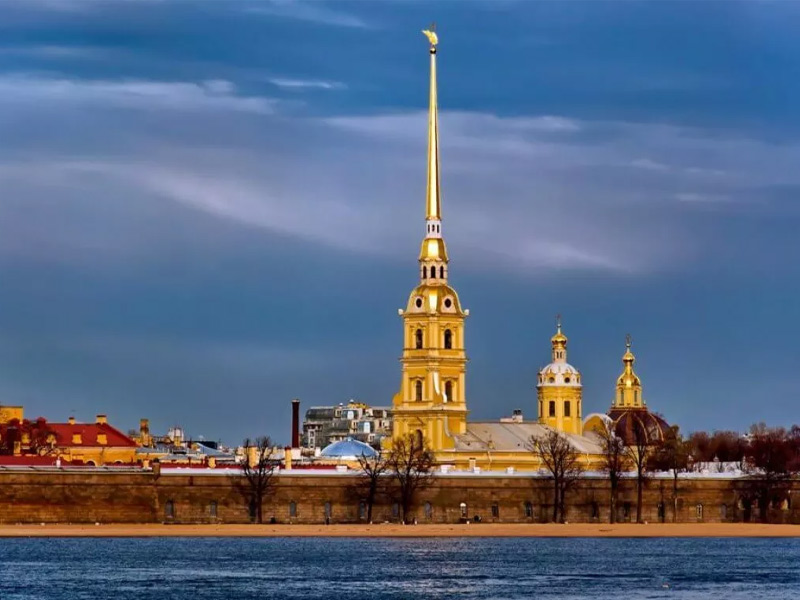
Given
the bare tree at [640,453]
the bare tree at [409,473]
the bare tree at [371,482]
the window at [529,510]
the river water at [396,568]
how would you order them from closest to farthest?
the river water at [396,568], the bare tree at [371,482], the bare tree at [409,473], the window at [529,510], the bare tree at [640,453]

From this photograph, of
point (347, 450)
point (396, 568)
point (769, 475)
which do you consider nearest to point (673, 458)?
point (769, 475)

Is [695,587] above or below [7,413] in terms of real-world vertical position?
below

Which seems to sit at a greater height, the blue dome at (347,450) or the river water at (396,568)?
the blue dome at (347,450)

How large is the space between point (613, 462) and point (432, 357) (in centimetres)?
1704

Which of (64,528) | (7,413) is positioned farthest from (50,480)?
(7,413)

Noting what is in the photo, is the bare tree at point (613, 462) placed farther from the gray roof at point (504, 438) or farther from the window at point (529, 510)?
the window at point (529, 510)

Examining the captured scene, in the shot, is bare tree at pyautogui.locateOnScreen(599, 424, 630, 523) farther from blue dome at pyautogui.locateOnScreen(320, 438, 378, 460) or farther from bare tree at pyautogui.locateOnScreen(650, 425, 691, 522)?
blue dome at pyautogui.locateOnScreen(320, 438, 378, 460)

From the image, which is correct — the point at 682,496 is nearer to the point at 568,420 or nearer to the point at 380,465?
the point at 380,465

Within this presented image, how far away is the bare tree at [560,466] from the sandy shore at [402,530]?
174cm

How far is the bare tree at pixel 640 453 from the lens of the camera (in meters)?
137

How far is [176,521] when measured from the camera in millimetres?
129625

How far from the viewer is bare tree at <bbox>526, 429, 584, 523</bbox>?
135750mm

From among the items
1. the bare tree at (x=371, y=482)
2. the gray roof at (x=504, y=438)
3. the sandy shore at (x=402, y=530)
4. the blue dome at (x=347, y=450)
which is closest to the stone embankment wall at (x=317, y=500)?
the bare tree at (x=371, y=482)

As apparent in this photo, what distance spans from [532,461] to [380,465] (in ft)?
46.3
